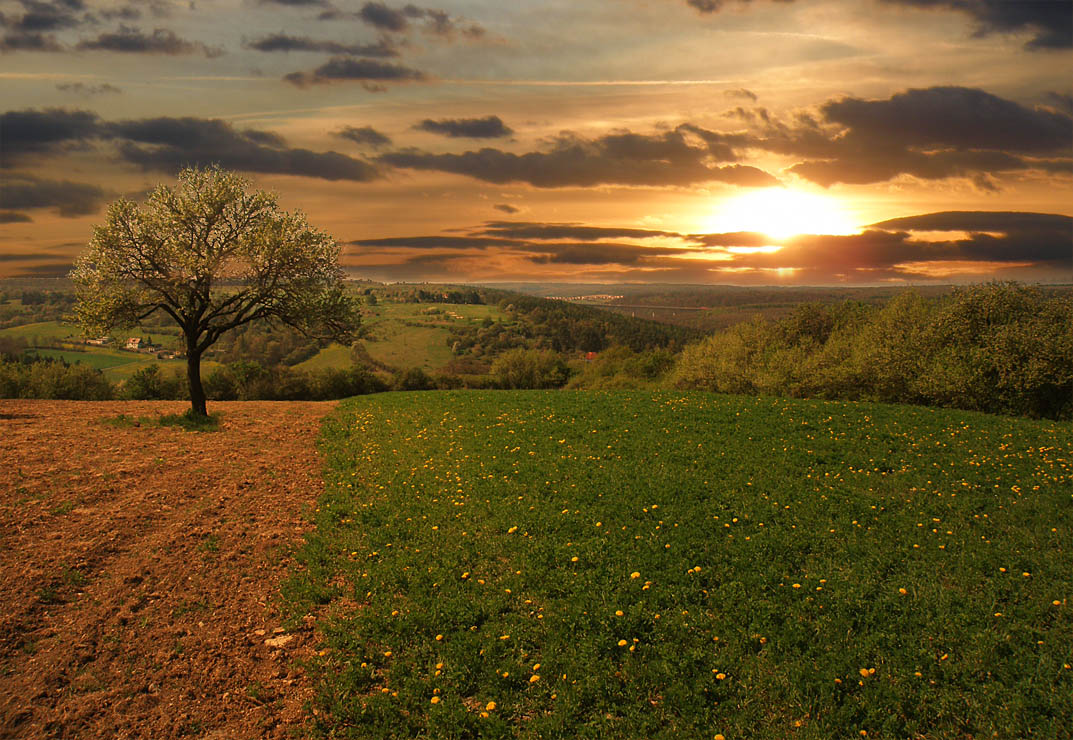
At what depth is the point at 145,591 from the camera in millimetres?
9594

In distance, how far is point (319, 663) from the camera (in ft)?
26.1

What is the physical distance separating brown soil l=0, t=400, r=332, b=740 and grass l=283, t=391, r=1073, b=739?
2.80ft

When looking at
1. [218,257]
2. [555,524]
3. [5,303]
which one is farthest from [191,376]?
[5,303]

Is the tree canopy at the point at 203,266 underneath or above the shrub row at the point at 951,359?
above

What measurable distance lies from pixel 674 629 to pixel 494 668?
3059mm

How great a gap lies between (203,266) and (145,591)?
1704cm

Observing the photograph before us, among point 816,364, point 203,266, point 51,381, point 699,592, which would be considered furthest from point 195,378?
point 816,364

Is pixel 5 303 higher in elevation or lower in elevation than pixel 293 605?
higher

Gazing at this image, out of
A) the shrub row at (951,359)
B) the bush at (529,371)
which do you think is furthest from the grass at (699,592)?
the bush at (529,371)

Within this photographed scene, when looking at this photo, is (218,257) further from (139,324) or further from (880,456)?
(880,456)

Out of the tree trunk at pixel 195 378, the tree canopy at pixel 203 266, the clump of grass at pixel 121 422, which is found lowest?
the clump of grass at pixel 121 422

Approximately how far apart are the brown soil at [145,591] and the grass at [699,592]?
85 centimetres

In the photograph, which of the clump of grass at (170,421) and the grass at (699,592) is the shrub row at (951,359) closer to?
the grass at (699,592)

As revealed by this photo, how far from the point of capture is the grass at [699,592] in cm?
689
